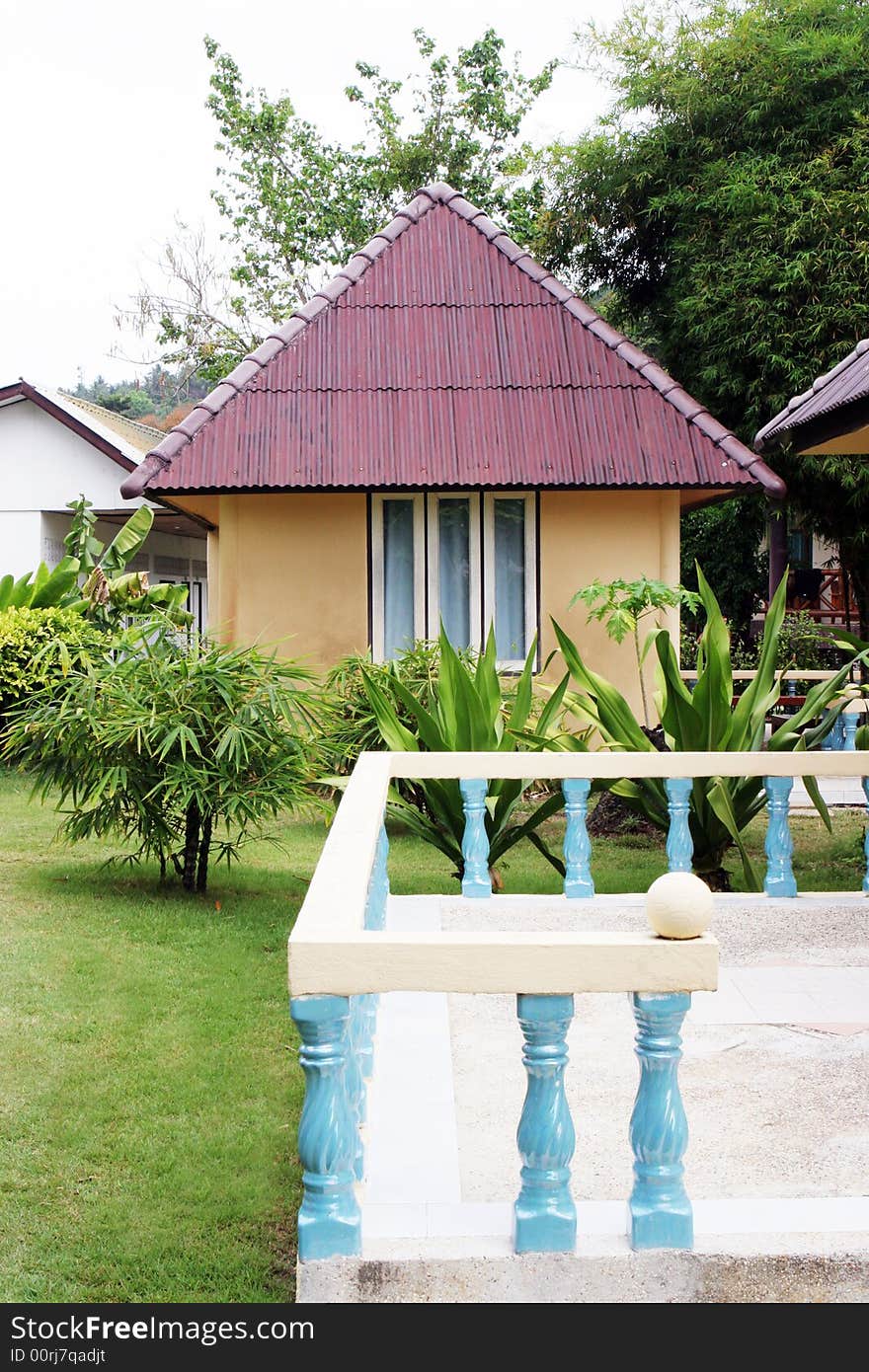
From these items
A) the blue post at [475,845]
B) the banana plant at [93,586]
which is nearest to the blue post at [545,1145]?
the blue post at [475,845]

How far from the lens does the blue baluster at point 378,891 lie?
14.2 feet

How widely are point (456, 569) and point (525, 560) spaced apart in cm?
62

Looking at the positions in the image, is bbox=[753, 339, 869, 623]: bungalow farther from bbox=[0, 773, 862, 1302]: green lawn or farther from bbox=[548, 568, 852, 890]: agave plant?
bbox=[0, 773, 862, 1302]: green lawn

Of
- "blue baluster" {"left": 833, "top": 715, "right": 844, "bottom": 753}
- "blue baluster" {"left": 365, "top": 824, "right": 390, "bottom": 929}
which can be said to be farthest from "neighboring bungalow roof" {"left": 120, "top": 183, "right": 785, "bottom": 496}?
"blue baluster" {"left": 365, "top": 824, "right": 390, "bottom": 929}

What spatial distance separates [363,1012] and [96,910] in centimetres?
418

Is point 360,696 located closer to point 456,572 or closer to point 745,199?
point 456,572

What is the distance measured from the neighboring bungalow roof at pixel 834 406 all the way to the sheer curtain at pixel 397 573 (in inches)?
151

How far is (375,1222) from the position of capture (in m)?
2.69

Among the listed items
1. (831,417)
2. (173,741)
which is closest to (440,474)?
(831,417)

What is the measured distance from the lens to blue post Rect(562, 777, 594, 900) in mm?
6059

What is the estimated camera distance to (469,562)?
12.3 metres

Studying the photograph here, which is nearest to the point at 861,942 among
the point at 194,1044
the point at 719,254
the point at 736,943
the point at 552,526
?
the point at 736,943

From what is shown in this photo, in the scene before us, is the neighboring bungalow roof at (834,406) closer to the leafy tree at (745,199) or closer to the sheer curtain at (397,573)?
the sheer curtain at (397,573)

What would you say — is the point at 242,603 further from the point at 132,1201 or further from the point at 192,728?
the point at 132,1201
